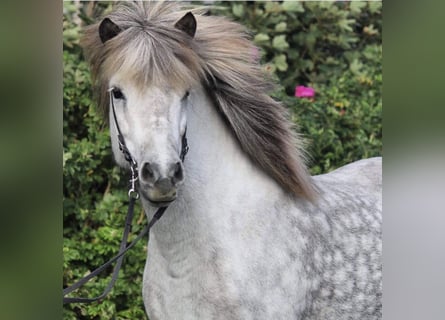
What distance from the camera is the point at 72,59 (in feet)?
13.6

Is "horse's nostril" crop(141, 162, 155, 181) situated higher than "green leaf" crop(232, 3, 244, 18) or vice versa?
"horse's nostril" crop(141, 162, 155, 181)

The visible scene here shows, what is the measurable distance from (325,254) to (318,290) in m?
0.12

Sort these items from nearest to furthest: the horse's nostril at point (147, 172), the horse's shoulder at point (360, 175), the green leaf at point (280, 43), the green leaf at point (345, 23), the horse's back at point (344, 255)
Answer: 1. the horse's nostril at point (147, 172)
2. the horse's back at point (344, 255)
3. the horse's shoulder at point (360, 175)
4. the green leaf at point (280, 43)
5. the green leaf at point (345, 23)

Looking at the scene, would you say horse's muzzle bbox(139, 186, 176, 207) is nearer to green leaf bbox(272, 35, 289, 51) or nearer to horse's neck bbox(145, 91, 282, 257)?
horse's neck bbox(145, 91, 282, 257)

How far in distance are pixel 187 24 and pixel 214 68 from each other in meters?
0.17

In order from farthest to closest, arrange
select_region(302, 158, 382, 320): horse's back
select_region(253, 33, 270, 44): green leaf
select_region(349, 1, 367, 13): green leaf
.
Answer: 1. select_region(349, 1, 367, 13): green leaf
2. select_region(253, 33, 270, 44): green leaf
3. select_region(302, 158, 382, 320): horse's back

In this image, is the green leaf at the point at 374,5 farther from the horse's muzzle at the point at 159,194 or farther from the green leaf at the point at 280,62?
the horse's muzzle at the point at 159,194

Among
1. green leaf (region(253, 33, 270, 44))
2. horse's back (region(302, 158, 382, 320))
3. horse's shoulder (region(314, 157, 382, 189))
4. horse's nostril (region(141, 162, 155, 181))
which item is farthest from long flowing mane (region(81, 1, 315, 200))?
green leaf (region(253, 33, 270, 44))

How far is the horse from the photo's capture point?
184cm

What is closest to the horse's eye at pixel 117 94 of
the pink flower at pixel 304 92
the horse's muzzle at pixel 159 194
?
the horse's muzzle at pixel 159 194

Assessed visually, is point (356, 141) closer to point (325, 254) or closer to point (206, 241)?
point (325, 254)

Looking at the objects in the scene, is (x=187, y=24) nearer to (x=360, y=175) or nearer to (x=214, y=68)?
(x=214, y=68)

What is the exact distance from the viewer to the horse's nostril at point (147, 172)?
5.50 feet
